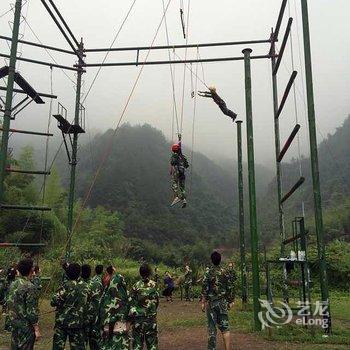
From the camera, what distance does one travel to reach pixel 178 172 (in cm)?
1179

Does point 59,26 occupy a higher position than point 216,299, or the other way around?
point 59,26

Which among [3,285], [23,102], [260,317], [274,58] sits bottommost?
[260,317]

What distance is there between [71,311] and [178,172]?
6.44 m

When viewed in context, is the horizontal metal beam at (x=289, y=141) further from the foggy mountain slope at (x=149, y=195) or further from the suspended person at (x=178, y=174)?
the foggy mountain slope at (x=149, y=195)

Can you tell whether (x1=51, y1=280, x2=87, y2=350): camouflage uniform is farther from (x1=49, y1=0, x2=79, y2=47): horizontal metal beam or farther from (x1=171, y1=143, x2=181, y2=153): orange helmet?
(x1=49, y1=0, x2=79, y2=47): horizontal metal beam

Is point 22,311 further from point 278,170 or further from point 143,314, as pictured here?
point 278,170

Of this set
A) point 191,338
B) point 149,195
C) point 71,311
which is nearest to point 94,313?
point 71,311

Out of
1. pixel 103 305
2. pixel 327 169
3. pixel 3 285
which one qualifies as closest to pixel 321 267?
pixel 103 305

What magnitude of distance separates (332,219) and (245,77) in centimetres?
5087

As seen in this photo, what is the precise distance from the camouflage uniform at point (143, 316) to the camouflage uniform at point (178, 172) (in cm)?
595

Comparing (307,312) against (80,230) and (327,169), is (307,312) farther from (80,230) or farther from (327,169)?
(327,169)

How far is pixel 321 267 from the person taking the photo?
8.37 m

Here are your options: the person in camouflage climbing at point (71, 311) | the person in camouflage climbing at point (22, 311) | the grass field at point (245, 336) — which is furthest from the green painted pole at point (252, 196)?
the person in camouflage climbing at point (22, 311)

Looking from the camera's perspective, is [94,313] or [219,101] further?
[219,101]
